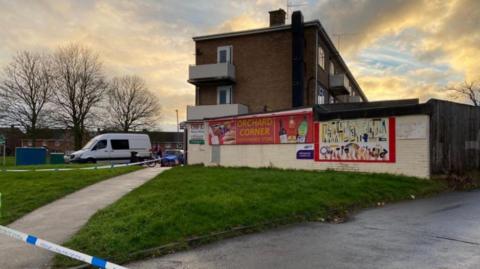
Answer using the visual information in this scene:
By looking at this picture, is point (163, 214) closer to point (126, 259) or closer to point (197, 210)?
point (197, 210)

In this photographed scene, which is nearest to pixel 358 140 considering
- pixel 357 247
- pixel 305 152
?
pixel 305 152

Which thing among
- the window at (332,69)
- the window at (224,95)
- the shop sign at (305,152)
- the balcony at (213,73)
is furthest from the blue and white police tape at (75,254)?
the window at (332,69)

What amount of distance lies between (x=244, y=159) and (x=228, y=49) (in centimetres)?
1497

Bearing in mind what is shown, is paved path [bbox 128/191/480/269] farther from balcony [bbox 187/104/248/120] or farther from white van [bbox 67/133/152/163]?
white van [bbox 67/133/152/163]

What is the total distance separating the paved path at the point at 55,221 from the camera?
602 cm

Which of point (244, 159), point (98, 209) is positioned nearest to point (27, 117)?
point (244, 159)

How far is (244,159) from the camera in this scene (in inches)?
→ 802

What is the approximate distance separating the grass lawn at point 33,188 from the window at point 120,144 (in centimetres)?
1248

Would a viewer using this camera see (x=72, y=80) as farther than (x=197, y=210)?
Yes

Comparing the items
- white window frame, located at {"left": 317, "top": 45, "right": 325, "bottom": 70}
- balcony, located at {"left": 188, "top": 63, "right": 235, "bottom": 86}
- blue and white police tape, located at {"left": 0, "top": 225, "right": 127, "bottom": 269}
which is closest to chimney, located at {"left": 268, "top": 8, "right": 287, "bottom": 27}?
white window frame, located at {"left": 317, "top": 45, "right": 325, "bottom": 70}

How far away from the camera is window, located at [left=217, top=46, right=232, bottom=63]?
107 ft

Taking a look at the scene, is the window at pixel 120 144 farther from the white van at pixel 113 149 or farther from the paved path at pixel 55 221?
the paved path at pixel 55 221

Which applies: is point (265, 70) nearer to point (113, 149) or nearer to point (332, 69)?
point (332, 69)

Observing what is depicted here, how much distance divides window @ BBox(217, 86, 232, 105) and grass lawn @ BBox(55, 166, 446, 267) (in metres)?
19.0
